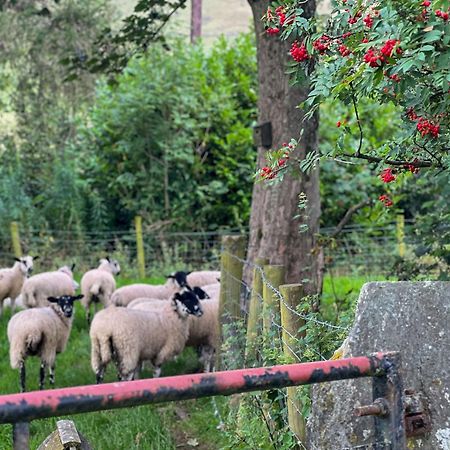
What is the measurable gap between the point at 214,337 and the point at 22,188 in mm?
9179

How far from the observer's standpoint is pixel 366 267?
14570mm

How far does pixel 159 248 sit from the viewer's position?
1574cm

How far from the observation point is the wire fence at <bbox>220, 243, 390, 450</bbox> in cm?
389

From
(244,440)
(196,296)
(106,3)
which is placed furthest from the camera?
(106,3)

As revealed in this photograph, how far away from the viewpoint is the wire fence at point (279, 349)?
389 centimetres

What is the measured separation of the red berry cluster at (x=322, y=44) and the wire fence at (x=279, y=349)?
1.23 metres

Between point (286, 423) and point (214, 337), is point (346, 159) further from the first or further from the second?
point (214, 337)

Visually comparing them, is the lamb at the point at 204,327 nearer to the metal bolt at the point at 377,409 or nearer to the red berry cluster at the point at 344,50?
the red berry cluster at the point at 344,50

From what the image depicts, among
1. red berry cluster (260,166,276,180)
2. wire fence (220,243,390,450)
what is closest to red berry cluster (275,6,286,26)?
red berry cluster (260,166,276,180)

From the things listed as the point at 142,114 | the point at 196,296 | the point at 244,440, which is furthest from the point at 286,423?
the point at 142,114

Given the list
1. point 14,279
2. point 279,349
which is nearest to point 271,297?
point 279,349

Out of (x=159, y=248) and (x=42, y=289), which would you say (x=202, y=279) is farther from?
(x=159, y=248)

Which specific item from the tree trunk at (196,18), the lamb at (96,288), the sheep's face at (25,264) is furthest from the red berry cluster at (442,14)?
the tree trunk at (196,18)

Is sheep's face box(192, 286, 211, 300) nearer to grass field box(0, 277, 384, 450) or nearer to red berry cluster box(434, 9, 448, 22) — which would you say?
grass field box(0, 277, 384, 450)
